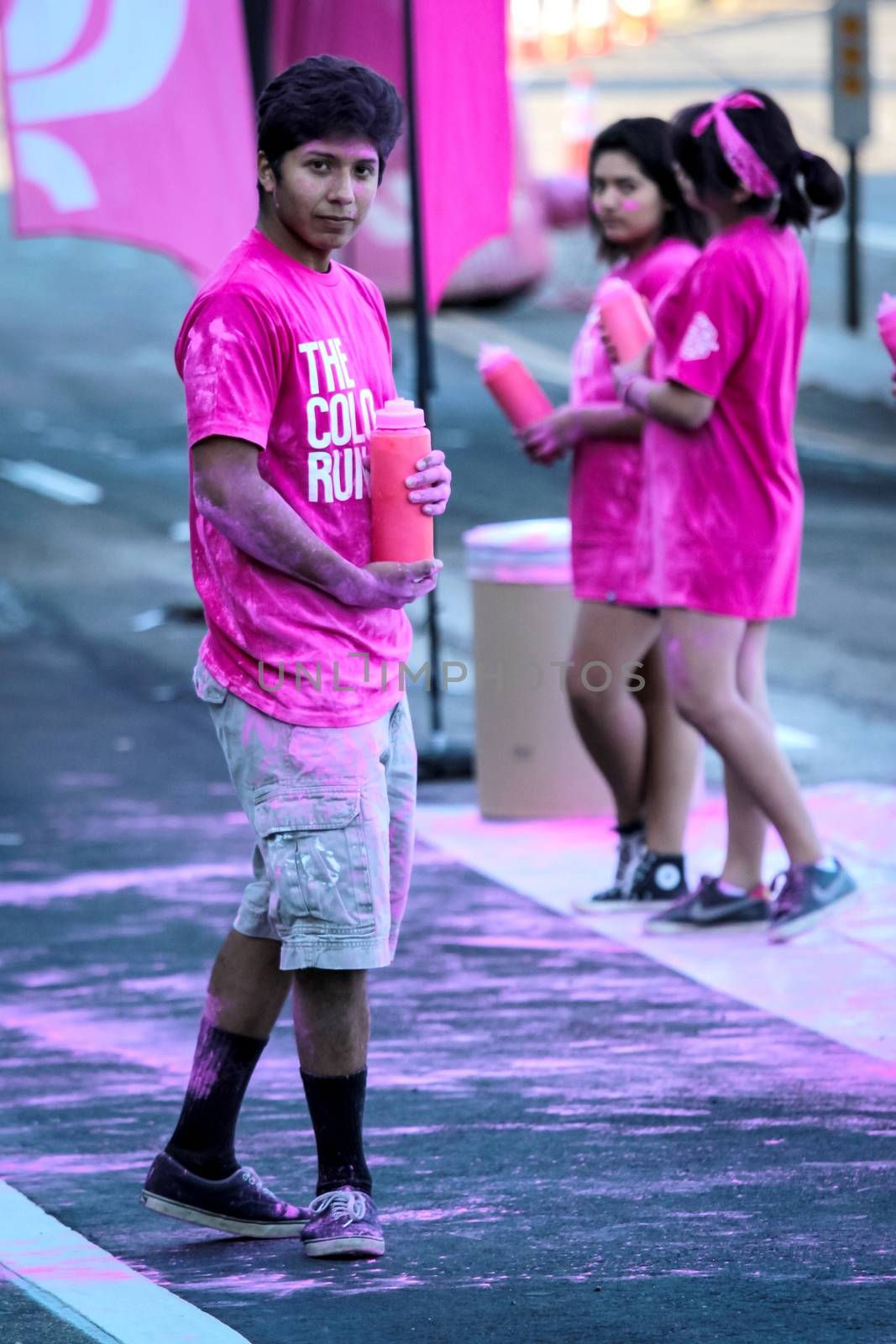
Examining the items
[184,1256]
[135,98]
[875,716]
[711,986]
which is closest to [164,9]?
[135,98]

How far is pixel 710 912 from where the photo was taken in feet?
20.8

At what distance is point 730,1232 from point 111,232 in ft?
17.8

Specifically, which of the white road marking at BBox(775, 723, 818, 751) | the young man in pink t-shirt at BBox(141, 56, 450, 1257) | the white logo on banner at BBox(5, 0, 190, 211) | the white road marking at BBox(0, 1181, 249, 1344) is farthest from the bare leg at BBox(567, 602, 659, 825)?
the white logo on banner at BBox(5, 0, 190, 211)

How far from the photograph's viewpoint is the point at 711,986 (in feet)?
19.2

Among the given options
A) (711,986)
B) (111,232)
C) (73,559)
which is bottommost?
(73,559)

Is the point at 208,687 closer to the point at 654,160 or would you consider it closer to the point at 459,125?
the point at 654,160

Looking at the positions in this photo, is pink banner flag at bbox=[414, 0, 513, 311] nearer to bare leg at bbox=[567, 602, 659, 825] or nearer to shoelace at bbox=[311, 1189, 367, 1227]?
bare leg at bbox=[567, 602, 659, 825]

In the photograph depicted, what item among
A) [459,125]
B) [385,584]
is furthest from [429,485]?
[459,125]

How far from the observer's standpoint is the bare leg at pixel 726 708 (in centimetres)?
606

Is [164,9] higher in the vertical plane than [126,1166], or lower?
higher

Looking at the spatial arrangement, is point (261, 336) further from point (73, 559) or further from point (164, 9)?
point (73, 559)

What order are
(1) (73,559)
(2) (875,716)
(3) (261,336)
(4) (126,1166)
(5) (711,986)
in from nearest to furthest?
1. (3) (261,336)
2. (4) (126,1166)
3. (5) (711,986)
4. (2) (875,716)
5. (1) (73,559)

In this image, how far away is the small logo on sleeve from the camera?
5.89 meters

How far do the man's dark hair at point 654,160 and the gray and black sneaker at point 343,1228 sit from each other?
319cm
